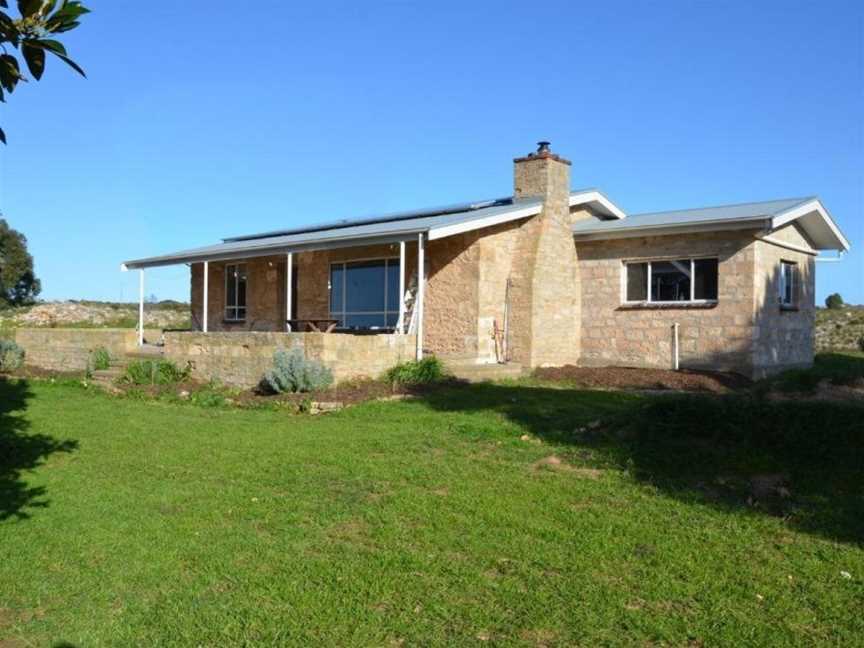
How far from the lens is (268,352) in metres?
14.7

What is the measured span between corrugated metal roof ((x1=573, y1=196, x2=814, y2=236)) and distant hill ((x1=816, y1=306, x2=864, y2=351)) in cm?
1364

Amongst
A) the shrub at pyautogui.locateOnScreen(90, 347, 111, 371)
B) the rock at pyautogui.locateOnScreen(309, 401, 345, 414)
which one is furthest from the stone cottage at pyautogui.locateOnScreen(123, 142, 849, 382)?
the shrub at pyautogui.locateOnScreen(90, 347, 111, 371)

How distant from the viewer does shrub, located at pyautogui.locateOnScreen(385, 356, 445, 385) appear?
46.9 ft

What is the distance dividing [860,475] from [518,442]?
3.43 meters

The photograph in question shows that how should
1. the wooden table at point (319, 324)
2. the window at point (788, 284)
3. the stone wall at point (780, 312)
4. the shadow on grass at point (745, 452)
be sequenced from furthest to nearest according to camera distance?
the window at point (788, 284), the stone wall at point (780, 312), the wooden table at point (319, 324), the shadow on grass at point (745, 452)

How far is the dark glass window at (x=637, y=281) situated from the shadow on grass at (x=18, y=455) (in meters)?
12.5

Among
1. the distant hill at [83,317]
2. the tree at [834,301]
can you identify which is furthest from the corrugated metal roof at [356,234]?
the tree at [834,301]

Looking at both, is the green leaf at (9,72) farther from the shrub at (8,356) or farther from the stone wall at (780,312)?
the shrub at (8,356)

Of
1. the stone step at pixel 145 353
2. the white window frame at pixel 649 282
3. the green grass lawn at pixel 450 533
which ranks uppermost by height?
the white window frame at pixel 649 282

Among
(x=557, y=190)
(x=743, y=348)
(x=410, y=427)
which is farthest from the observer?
(x=557, y=190)

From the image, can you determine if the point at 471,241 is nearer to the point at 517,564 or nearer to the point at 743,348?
the point at 743,348

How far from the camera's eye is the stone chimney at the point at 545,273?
17016mm

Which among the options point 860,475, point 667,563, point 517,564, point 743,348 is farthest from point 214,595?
point 743,348

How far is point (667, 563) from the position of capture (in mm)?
5164
